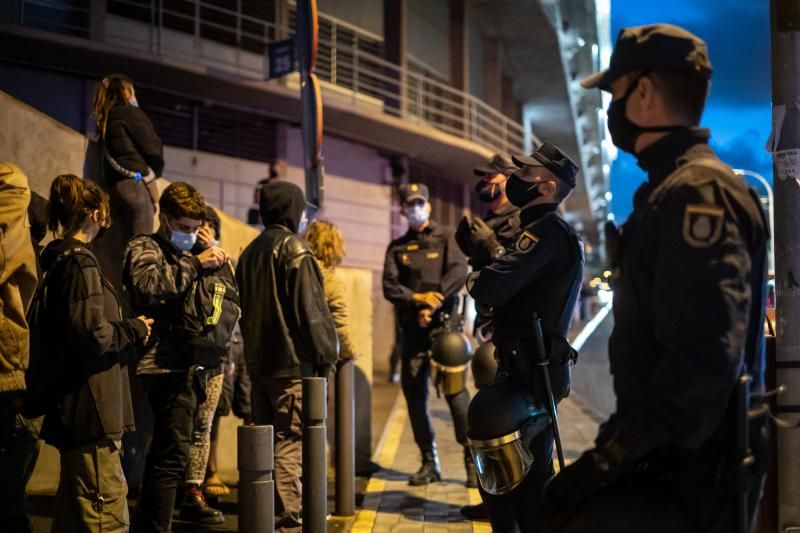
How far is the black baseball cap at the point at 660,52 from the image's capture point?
2596 mm

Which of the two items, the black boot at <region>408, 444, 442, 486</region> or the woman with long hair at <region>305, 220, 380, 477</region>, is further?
the black boot at <region>408, 444, 442, 486</region>

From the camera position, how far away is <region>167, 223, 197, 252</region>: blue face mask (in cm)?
525

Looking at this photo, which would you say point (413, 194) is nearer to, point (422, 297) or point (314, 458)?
point (422, 297)

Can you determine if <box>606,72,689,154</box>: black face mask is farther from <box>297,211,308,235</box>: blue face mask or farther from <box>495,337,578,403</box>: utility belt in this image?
<box>297,211,308,235</box>: blue face mask

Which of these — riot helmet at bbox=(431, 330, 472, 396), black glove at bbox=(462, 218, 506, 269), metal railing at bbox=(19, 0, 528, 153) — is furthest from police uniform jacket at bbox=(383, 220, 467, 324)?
metal railing at bbox=(19, 0, 528, 153)

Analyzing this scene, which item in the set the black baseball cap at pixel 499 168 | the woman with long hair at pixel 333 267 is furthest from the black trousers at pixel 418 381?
the black baseball cap at pixel 499 168

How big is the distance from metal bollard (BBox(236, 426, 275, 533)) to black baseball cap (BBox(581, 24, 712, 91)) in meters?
1.92

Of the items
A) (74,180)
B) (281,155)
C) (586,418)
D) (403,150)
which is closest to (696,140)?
(74,180)

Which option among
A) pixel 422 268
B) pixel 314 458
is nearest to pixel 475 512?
pixel 314 458

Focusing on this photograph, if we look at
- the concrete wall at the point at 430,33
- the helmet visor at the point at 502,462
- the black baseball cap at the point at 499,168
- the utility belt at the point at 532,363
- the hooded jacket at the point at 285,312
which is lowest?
the helmet visor at the point at 502,462

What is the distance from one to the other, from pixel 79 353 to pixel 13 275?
1.65ft

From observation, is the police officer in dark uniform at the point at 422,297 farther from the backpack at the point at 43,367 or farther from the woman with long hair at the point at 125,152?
the backpack at the point at 43,367

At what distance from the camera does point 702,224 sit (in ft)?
7.79

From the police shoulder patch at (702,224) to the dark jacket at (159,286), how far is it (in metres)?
3.27
